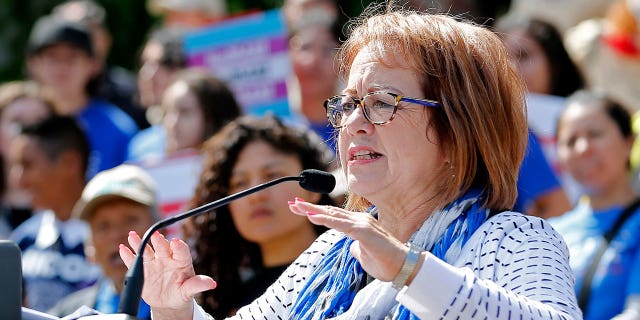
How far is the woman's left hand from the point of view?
2.48m

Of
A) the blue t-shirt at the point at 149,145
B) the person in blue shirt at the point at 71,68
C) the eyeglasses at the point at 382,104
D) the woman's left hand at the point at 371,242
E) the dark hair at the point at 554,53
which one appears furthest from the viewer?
the person in blue shirt at the point at 71,68

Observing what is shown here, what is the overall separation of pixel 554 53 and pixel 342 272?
396 centimetres

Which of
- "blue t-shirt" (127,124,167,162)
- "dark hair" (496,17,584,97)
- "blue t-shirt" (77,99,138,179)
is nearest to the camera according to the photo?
"dark hair" (496,17,584,97)

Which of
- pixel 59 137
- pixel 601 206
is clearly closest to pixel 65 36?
pixel 59 137

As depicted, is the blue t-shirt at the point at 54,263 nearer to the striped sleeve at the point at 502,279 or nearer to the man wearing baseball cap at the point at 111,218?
the man wearing baseball cap at the point at 111,218

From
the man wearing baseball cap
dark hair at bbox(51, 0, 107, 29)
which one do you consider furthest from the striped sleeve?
dark hair at bbox(51, 0, 107, 29)

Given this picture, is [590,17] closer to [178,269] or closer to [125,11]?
[125,11]

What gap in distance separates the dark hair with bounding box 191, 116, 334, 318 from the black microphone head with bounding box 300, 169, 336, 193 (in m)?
1.70

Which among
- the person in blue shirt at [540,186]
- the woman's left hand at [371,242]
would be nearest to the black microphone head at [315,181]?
the woman's left hand at [371,242]

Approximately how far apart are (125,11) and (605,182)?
18.7 feet

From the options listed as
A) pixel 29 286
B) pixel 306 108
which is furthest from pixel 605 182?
pixel 29 286

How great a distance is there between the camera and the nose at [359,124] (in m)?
2.98

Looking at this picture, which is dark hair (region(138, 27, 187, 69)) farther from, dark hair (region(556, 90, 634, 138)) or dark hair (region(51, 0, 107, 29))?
dark hair (region(556, 90, 634, 138))

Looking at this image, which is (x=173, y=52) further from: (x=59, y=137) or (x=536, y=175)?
(x=536, y=175)
